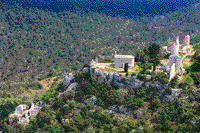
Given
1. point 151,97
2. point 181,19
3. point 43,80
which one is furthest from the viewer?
point 181,19

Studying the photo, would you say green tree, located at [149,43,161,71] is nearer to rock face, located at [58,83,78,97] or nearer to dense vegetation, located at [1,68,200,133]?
dense vegetation, located at [1,68,200,133]

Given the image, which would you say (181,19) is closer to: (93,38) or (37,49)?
(93,38)

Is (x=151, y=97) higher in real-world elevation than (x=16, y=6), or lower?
lower

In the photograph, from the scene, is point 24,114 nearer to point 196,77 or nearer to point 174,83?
point 174,83

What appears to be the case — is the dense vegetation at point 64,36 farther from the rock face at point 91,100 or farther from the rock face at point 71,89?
the rock face at point 91,100

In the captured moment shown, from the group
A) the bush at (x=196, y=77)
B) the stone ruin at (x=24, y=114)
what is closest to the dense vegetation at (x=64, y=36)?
the stone ruin at (x=24, y=114)

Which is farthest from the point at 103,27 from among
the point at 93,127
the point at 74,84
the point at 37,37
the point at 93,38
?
the point at 93,127

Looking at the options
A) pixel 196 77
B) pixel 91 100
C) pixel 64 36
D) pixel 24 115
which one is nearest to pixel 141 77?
pixel 196 77

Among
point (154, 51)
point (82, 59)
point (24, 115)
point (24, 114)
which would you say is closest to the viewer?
point (24, 115)
